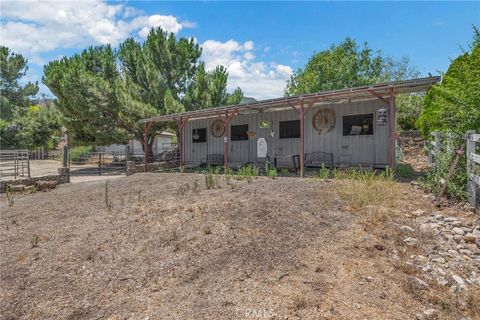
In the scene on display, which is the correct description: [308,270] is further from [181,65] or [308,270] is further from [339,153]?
[181,65]

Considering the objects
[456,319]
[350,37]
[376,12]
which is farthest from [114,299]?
[350,37]

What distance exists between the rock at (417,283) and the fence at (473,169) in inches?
83.3

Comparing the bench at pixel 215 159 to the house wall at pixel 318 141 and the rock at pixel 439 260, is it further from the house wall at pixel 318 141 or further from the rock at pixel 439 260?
the rock at pixel 439 260

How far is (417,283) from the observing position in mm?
2963

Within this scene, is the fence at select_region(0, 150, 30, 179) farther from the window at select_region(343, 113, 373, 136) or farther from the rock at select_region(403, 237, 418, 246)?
Result: the rock at select_region(403, 237, 418, 246)

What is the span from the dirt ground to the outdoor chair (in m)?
4.74

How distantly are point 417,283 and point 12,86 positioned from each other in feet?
144

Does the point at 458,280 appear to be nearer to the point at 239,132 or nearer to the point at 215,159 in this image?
the point at 239,132

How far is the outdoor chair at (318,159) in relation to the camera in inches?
422

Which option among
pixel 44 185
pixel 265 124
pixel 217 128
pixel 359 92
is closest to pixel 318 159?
pixel 265 124

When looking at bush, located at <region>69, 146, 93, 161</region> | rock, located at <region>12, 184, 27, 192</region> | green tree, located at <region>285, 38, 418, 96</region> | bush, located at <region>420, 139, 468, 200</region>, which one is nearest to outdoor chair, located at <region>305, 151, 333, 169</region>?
bush, located at <region>420, 139, 468, 200</region>

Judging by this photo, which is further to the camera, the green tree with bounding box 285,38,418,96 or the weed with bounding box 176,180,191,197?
the green tree with bounding box 285,38,418,96

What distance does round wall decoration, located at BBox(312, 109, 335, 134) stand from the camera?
10781 millimetres

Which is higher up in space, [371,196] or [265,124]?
[265,124]
